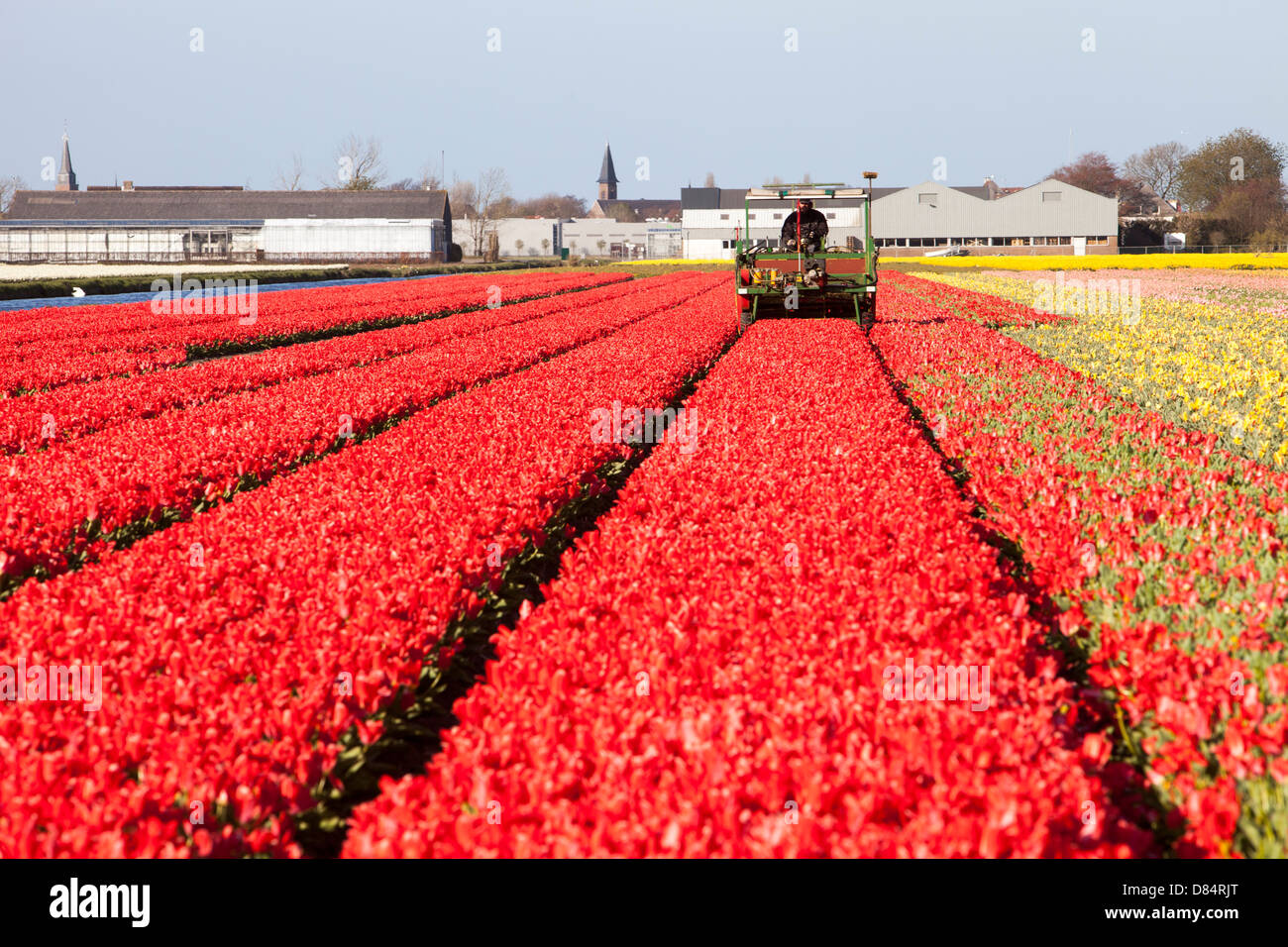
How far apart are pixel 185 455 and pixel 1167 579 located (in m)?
7.83

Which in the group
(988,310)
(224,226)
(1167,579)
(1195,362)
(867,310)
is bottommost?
(1167,579)

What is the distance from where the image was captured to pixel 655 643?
14.6 feet

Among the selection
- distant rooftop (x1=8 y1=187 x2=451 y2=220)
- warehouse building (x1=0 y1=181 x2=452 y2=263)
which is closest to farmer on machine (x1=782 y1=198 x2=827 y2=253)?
warehouse building (x1=0 y1=181 x2=452 y2=263)

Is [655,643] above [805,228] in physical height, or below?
below

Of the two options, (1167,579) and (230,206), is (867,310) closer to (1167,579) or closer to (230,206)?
(1167,579)

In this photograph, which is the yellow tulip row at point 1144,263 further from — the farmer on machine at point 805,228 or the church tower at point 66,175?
the church tower at point 66,175

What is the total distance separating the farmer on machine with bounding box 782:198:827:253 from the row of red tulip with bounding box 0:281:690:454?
716 centimetres

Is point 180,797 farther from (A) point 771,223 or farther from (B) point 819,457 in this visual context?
(A) point 771,223

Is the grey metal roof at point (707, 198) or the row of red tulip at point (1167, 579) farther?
the grey metal roof at point (707, 198)

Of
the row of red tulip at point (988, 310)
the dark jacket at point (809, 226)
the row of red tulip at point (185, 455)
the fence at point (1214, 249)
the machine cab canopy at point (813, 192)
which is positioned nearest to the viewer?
the row of red tulip at point (185, 455)

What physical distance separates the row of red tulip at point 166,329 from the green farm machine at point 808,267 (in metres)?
10.4

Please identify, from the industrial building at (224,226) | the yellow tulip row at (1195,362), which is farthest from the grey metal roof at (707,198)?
the yellow tulip row at (1195,362)

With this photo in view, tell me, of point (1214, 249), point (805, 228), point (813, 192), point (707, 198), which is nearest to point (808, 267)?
point (805, 228)

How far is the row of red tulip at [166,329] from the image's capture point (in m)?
16.9
